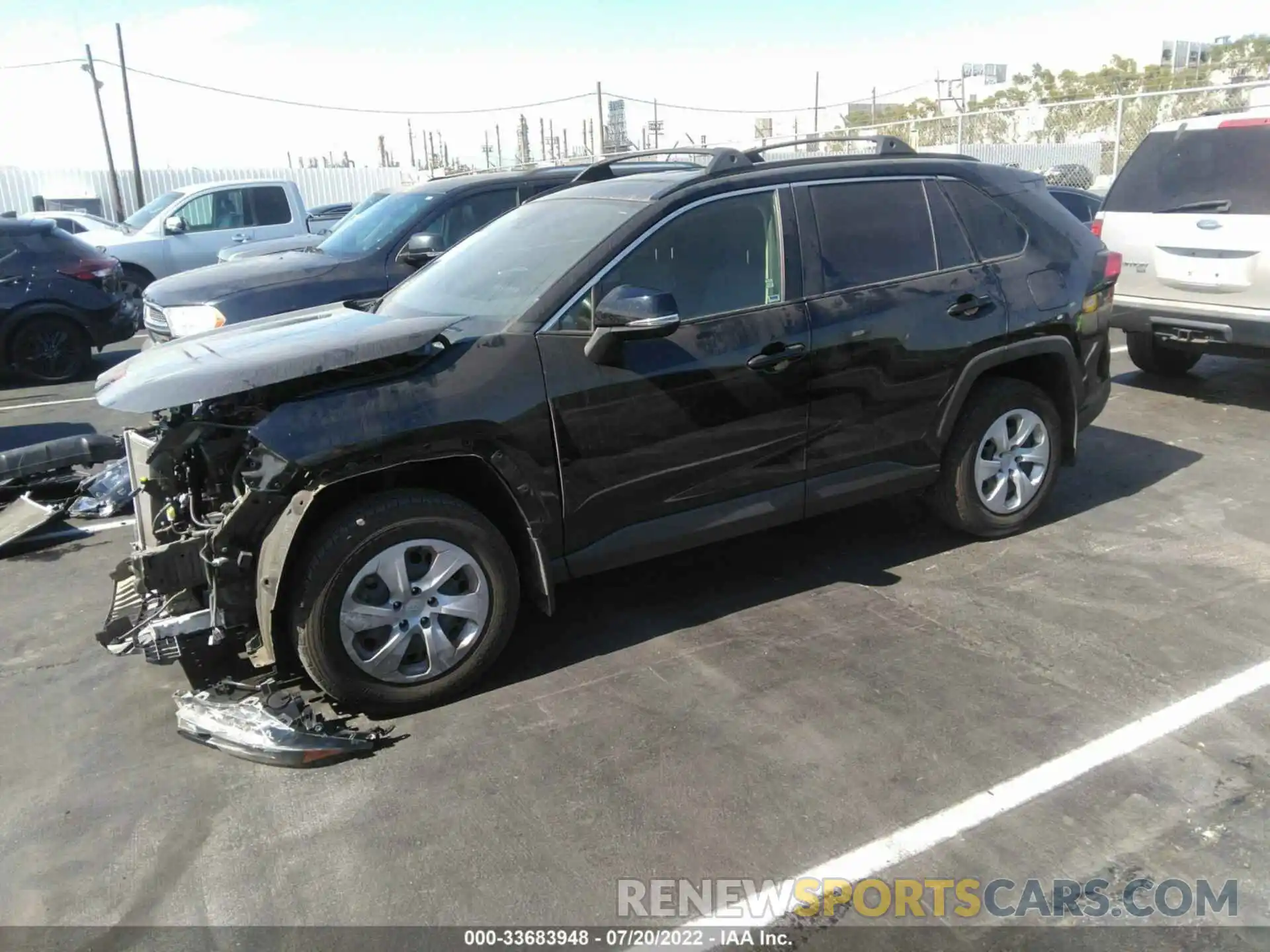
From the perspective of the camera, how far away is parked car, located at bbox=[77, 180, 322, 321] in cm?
1433

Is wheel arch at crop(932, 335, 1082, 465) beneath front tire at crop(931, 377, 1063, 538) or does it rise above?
above

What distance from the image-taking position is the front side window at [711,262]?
13.2 feet

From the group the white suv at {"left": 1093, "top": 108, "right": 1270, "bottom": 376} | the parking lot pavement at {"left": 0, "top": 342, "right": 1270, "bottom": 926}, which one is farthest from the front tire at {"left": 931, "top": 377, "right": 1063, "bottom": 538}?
the white suv at {"left": 1093, "top": 108, "right": 1270, "bottom": 376}

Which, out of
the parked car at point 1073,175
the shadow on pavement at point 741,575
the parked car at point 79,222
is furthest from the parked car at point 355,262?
the parked car at point 1073,175

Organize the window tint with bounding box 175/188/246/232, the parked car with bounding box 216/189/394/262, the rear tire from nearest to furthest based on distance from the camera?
1. the rear tire
2. the parked car with bounding box 216/189/394/262
3. the window tint with bounding box 175/188/246/232

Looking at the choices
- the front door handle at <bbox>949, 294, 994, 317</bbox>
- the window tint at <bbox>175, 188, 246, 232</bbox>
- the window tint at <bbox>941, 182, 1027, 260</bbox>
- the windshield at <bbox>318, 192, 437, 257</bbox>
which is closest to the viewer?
the front door handle at <bbox>949, 294, 994, 317</bbox>

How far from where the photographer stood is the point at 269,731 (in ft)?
11.2

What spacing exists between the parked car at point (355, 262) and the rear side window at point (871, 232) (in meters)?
3.50

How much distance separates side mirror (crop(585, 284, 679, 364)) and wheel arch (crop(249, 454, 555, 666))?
2.07 feet

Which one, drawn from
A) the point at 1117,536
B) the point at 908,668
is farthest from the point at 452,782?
the point at 1117,536

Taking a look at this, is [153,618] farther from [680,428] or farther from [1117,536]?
[1117,536]

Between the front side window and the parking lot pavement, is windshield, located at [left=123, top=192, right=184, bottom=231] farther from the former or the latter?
the front side window

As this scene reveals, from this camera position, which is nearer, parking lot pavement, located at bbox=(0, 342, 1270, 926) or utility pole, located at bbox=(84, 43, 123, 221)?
parking lot pavement, located at bbox=(0, 342, 1270, 926)

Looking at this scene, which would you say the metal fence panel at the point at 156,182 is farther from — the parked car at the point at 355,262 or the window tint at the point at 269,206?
the parked car at the point at 355,262
